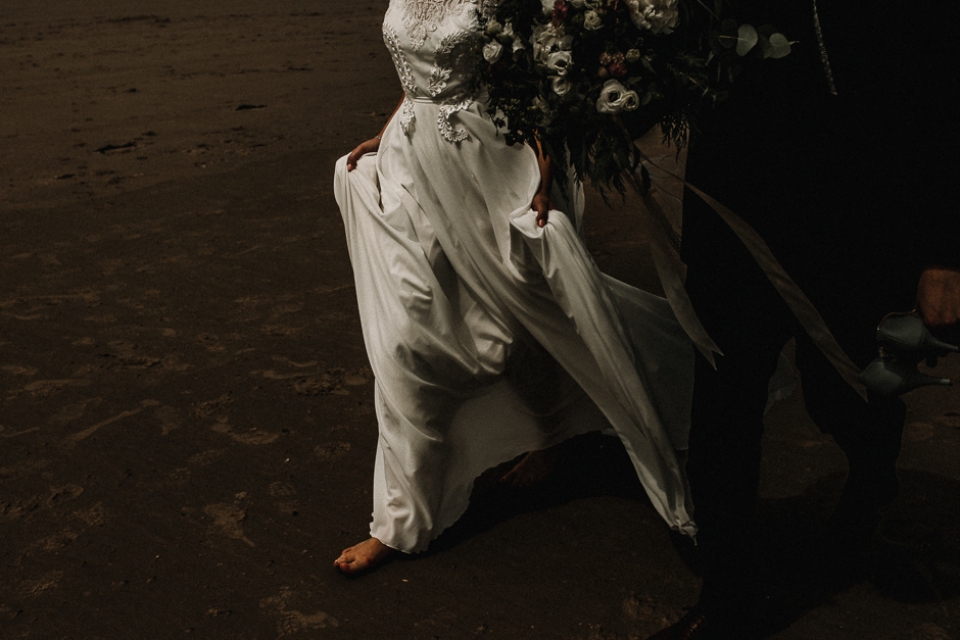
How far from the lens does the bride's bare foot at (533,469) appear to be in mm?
3699

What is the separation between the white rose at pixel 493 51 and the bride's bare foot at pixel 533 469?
5.49ft

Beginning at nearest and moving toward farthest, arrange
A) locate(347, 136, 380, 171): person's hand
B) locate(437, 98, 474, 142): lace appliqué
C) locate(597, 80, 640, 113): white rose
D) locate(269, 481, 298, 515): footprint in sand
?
locate(597, 80, 640, 113): white rose → locate(437, 98, 474, 142): lace appliqué → locate(347, 136, 380, 171): person's hand → locate(269, 481, 298, 515): footprint in sand

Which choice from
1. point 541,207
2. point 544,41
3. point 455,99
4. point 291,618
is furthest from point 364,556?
point 544,41

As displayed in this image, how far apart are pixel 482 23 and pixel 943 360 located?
2983mm

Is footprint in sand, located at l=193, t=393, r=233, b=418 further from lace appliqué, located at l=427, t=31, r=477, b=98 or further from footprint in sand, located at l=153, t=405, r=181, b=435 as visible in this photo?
lace appliqué, located at l=427, t=31, r=477, b=98

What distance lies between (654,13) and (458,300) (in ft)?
4.43

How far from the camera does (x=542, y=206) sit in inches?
120

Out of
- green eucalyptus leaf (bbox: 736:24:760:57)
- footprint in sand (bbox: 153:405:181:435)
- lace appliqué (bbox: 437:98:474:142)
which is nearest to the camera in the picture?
green eucalyptus leaf (bbox: 736:24:760:57)

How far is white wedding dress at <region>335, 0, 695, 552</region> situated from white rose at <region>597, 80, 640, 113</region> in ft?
2.16

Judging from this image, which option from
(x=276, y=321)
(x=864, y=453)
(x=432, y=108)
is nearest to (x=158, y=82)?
(x=276, y=321)

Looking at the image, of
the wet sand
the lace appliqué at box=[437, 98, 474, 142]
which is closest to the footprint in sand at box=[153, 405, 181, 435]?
the wet sand

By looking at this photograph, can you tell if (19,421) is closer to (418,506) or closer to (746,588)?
(418,506)

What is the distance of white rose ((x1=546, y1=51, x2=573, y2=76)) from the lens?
2416 mm

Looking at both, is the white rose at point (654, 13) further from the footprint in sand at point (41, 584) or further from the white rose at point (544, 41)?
the footprint in sand at point (41, 584)
